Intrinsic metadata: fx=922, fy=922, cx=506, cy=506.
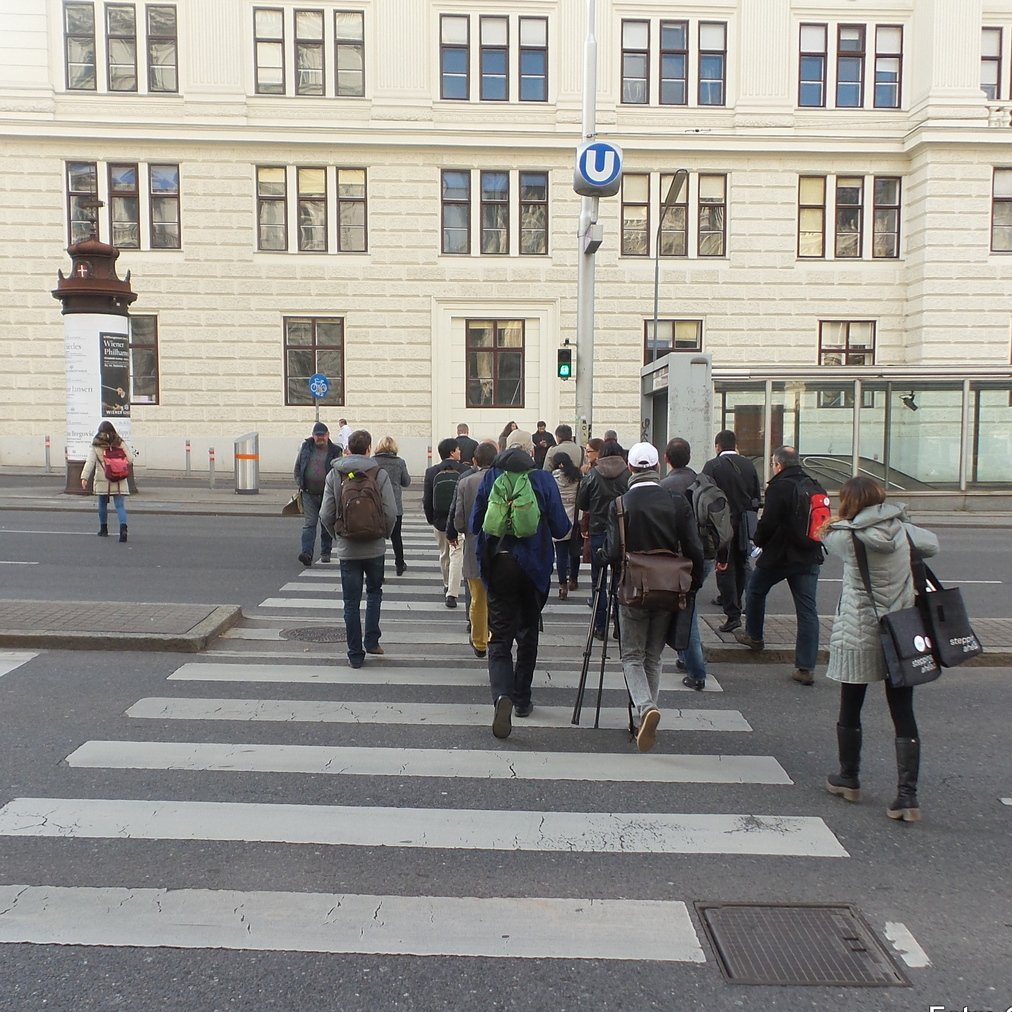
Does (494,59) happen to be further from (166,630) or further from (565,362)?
(166,630)

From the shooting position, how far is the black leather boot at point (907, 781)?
15.4 ft

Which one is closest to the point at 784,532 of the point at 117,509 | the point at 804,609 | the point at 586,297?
the point at 804,609

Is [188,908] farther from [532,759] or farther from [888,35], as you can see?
[888,35]

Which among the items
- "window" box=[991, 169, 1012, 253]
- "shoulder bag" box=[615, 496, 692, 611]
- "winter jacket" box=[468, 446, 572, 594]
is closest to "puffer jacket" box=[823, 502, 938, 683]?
"shoulder bag" box=[615, 496, 692, 611]

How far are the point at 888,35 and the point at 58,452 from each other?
2790 centimetres

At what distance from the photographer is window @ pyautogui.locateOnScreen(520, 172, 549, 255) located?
27812 millimetres

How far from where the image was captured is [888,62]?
27922mm

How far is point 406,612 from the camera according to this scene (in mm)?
9781

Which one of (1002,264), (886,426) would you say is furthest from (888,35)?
(886,426)

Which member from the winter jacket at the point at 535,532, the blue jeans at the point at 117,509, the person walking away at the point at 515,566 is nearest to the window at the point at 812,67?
the blue jeans at the point at 117,509

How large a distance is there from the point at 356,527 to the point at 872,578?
4048mm

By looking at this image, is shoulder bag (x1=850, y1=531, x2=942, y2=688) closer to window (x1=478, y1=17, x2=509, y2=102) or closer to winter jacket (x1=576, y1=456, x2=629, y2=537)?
winter jacket (x1=576, y1=456, x2=629, y2=537)

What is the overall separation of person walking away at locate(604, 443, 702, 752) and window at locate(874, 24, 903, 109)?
27.2 metres

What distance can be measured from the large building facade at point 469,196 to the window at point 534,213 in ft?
0.22
